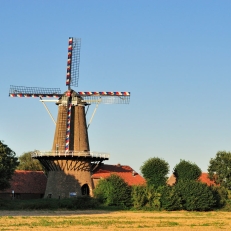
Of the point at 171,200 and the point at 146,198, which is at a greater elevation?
the point at 146,198

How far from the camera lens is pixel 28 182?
225ft

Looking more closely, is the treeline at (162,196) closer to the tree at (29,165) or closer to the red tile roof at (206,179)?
the red tile roof at (206,179)

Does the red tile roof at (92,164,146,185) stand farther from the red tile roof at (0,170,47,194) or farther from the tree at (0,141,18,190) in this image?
the tree at (0,141,18,190)

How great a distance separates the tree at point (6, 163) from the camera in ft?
180

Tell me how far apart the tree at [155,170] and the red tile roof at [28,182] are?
40.5 feet

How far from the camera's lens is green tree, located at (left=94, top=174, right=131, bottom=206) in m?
59.7

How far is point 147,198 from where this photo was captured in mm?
59406

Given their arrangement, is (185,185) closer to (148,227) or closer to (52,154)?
(52,154)

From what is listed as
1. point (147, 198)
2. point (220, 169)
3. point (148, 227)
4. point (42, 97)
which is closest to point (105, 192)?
point (147, 198)

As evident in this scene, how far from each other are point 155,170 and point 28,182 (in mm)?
15219

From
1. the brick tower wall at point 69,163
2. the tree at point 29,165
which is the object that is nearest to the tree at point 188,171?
the brick tower wall at point 69,163

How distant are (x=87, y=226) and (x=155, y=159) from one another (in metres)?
35.2

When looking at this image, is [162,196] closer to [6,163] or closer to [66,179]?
[66,179]

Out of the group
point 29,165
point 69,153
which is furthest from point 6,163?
point 29,165
